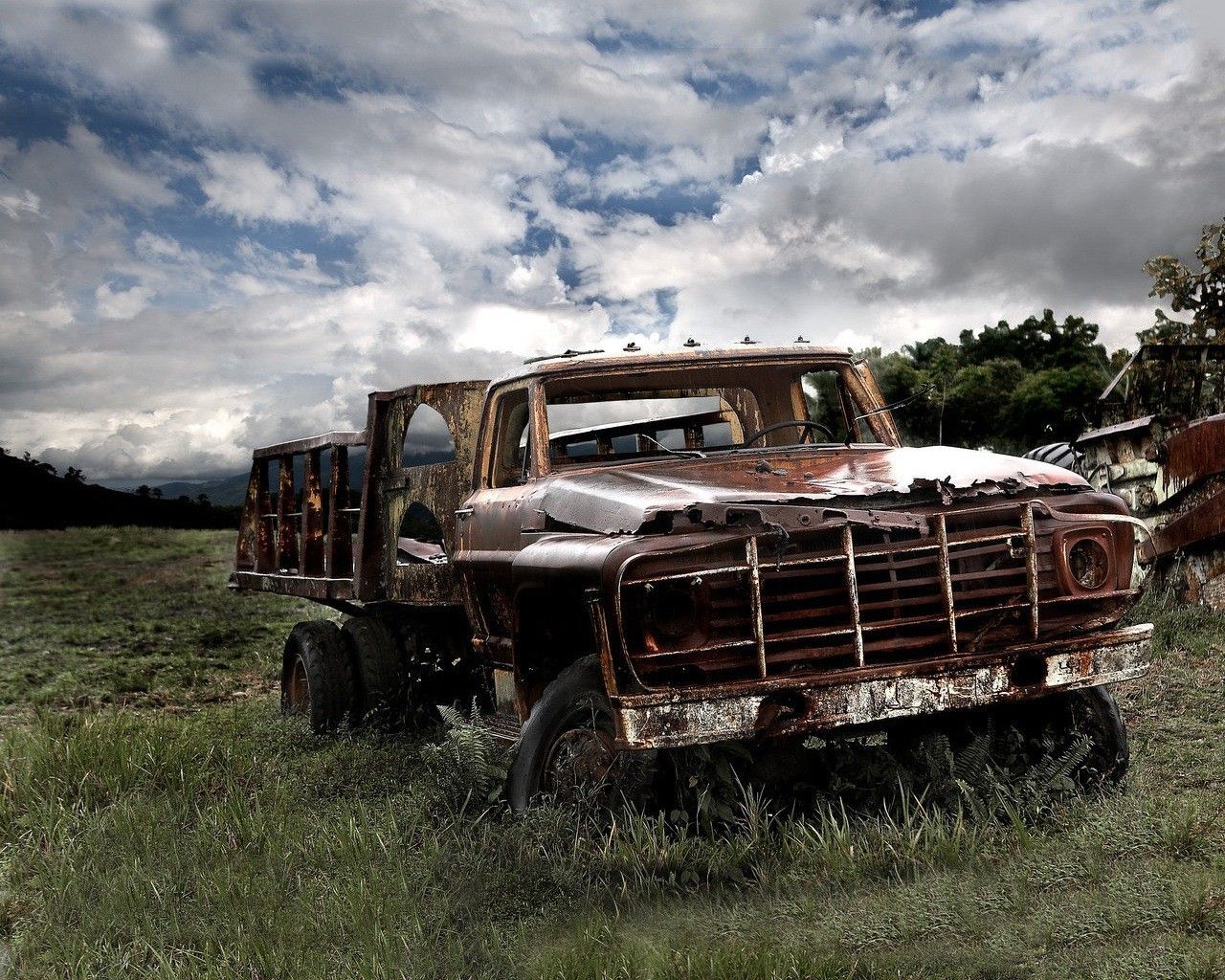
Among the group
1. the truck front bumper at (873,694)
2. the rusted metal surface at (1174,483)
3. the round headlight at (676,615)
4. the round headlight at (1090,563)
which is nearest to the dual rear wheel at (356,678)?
the round headlight at (676,615)

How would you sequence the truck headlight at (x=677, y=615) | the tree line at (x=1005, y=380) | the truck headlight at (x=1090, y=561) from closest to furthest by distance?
the truck headlight at (x=677, y=615), the truck headlight at (x=1090, y=561), the tree line at (x=1005, y=380)

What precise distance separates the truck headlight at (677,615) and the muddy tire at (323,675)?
15.1 feet

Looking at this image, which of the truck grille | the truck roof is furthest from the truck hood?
the truck roof

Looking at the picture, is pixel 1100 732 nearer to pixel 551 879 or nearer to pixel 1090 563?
pixel 1090 563

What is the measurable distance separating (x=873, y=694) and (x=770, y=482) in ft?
3.06

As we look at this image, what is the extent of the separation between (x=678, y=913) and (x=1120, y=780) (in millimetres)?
2281

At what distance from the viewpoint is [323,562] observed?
9.33 m

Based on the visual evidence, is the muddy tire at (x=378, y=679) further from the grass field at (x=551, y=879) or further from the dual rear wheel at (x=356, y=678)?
the grass field at (x=551, y=879)

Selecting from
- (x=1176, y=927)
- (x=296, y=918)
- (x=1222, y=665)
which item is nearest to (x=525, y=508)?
(x=296, y=918)

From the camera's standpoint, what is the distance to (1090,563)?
5281 mm

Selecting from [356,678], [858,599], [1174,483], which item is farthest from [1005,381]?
[858,599]

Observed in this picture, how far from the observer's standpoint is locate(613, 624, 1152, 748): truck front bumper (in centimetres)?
457

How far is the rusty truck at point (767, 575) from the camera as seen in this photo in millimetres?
4684

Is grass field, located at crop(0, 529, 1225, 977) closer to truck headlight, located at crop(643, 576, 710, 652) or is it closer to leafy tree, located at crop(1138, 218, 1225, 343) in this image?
truck headlight, located at crop(643, 576, 710, 652)
